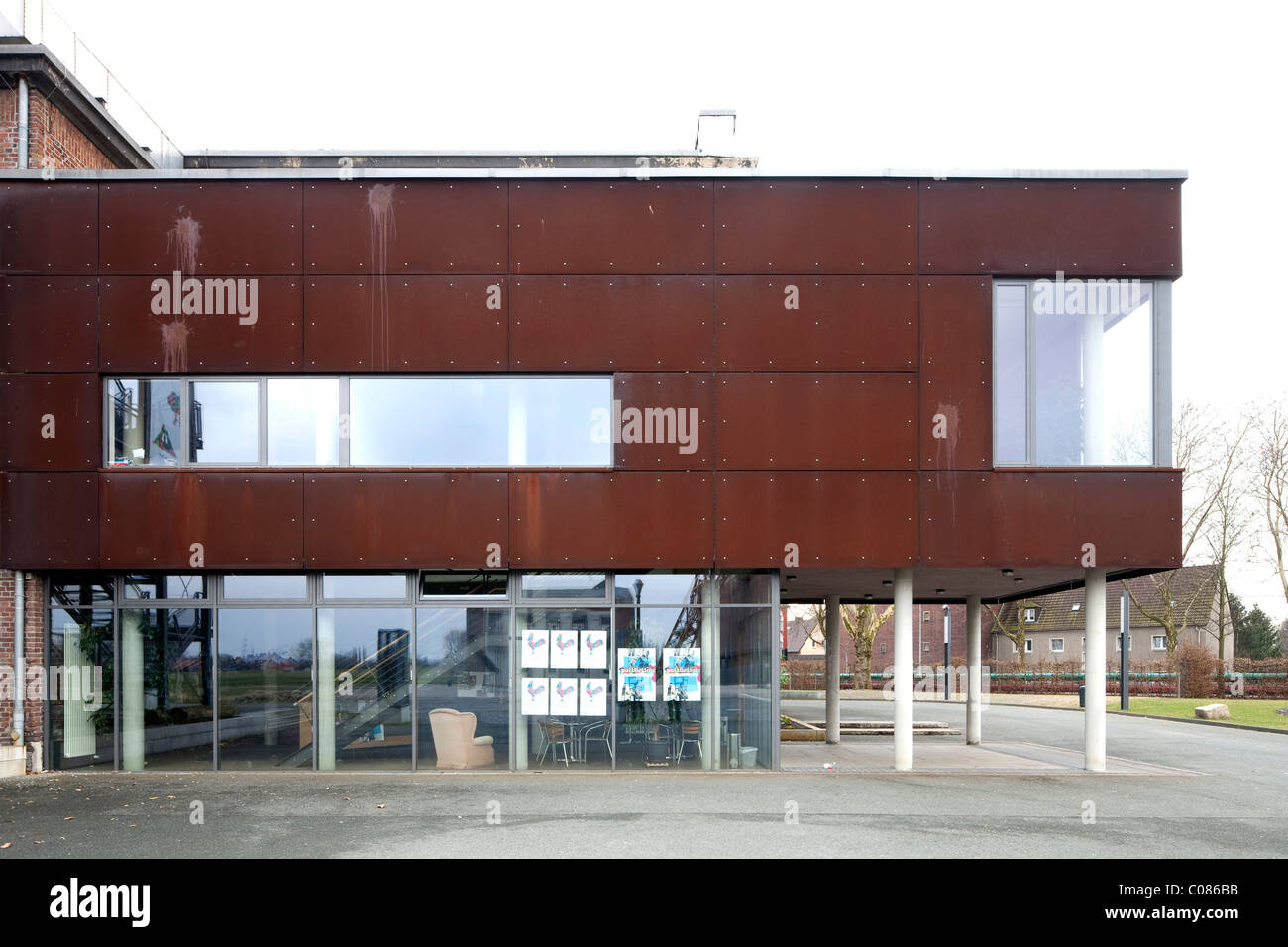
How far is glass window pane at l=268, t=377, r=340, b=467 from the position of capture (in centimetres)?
1584

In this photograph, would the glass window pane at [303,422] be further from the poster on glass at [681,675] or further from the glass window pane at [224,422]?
the poster on glass at [681,675]

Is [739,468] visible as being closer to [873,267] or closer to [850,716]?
[873,267]

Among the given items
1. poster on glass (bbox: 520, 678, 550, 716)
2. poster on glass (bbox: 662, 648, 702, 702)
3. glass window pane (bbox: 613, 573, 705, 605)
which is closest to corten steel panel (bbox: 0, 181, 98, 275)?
poster on glass (bbox: 520, 678, 550, 716)

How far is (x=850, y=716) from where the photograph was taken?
97.1 feet

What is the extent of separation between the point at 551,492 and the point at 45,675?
7.72 metres

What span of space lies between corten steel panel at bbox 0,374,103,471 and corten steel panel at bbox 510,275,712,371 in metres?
6.19

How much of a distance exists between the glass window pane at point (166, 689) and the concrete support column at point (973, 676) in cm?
1363

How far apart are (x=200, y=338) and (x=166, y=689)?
16.9 ft

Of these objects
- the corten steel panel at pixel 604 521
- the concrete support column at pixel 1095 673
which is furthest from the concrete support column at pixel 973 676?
the corten steel panel at pixel 604 521

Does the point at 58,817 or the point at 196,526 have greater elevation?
the point at 196,526

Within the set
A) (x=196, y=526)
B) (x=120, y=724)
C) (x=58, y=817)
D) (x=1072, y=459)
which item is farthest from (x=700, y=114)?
(x=58, y=817)

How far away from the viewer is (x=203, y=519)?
51.5ft

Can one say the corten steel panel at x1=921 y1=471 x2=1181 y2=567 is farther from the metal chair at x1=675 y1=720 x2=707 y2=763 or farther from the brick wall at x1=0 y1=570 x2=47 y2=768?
the brick wall at x1=0 y1=570 x2=47 y2=768

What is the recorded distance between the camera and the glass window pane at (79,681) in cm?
1569
